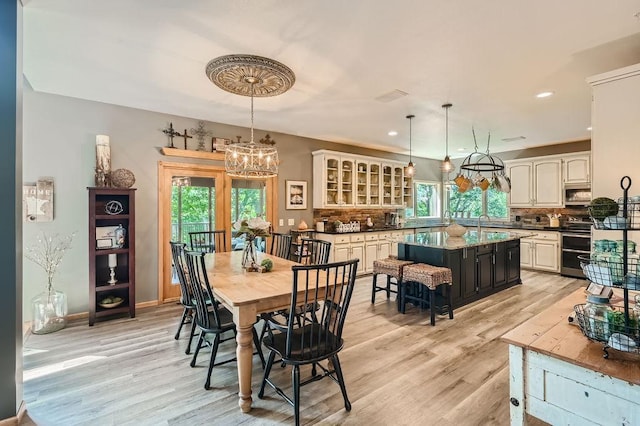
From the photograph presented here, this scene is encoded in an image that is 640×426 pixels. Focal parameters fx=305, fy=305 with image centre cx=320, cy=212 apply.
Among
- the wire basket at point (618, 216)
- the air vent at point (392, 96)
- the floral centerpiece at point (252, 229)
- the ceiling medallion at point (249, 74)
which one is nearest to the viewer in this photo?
the wire basket at point (618, 216)

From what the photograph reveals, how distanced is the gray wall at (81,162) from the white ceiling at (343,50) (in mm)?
257

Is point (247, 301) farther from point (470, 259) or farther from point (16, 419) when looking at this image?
point (470, 259)

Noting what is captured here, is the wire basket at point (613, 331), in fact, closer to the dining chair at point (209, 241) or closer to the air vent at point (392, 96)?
the air vent at point (392, 96)

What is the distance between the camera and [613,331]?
4.22ft

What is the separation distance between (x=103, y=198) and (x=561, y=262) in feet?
26.3

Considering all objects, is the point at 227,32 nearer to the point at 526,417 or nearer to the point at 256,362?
Answer: the point at 256,362

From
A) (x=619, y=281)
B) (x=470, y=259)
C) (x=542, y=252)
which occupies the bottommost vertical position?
(x=542, y=252)

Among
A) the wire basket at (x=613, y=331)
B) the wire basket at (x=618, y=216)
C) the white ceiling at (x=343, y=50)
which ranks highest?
the white ceiling at (x=343, y=50)

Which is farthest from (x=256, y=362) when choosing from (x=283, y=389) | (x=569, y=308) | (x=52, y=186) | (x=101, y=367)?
(x=52, y=186)

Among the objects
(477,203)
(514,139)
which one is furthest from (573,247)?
(477,203)

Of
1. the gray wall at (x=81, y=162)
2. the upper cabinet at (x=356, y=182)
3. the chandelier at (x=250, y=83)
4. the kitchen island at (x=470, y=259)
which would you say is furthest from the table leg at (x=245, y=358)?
the upper cabinet at (x=356, y=182)

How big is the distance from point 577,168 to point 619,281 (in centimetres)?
640

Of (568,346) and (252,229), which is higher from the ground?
(252,229)

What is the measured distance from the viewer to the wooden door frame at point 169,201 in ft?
14.4
